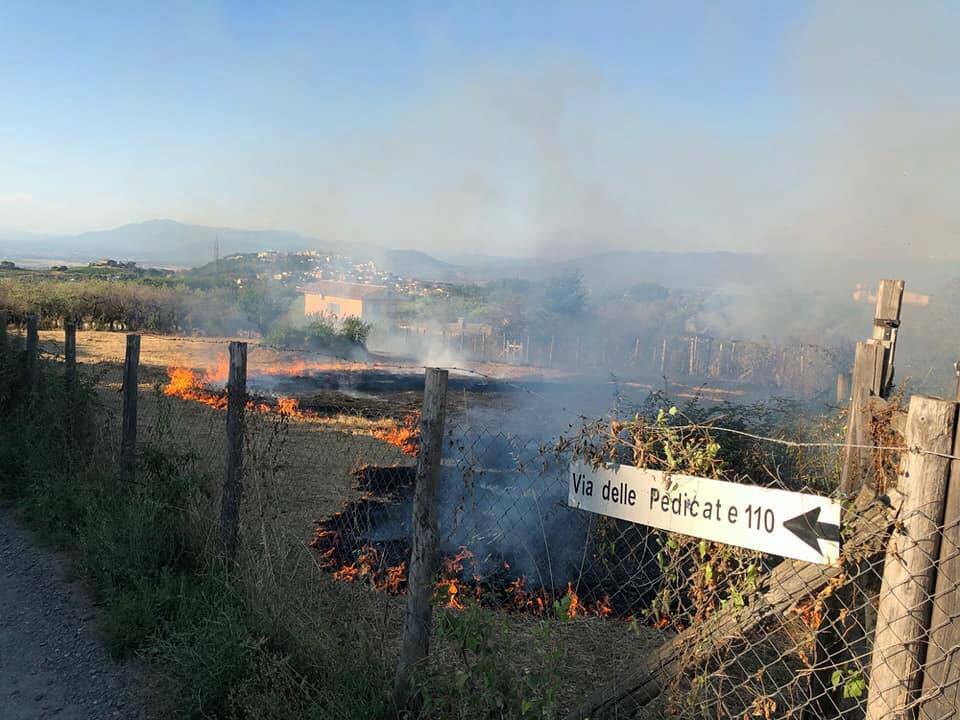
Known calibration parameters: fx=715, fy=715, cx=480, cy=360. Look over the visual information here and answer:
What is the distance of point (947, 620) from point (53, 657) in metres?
4.67

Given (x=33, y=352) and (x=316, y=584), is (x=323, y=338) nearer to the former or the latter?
(x=33, y=352)

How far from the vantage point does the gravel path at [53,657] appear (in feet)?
12.6

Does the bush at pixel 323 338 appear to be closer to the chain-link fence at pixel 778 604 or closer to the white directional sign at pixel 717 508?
the chain-link fence at pixel 778 604

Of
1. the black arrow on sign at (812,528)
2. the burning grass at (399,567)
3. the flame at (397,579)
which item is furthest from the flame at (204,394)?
the black arrow on sign at (812,528)

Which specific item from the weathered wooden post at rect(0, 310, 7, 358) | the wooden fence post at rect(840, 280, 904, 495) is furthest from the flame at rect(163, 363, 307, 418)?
the wooden fence post at rect(840, 280, 904, 495)

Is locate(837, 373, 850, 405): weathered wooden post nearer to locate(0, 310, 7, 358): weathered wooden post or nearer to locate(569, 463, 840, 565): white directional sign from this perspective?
locate(569, 463, 840, 565): white directional sign

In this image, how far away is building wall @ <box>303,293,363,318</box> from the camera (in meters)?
40.9

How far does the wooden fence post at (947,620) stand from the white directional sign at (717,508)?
28 cm

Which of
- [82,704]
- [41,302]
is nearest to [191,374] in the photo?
[82,704]

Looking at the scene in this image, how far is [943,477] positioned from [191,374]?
695 inches

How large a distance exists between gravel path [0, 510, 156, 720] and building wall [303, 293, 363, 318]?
3549 cm

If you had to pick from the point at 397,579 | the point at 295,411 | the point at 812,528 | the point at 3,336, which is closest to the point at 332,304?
the point at 295,411

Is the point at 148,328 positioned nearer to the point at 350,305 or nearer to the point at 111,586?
the point at 350,305

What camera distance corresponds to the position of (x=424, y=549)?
10.6ft
